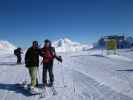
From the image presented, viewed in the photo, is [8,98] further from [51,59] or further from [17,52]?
[17,52]

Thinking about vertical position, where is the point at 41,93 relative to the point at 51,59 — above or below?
below

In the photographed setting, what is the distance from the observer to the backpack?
10352 mm

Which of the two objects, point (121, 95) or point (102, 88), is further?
point (102, 88)

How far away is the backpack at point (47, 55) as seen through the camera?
34.0 ft

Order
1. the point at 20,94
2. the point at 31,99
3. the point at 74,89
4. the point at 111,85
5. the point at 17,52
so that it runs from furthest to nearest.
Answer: the point at 17,52 → the point at 111,85 → the point at 74,89 → the point at 20,94 → the point at 31,99

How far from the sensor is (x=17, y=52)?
86.5ft

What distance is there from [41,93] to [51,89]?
983 millimetres

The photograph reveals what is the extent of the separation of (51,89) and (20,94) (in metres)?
1.36

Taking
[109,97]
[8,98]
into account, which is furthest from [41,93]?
[109,97]

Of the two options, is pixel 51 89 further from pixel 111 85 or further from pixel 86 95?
pixel 111 85

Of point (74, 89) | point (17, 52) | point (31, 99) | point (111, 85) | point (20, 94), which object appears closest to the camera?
point (31, 99)

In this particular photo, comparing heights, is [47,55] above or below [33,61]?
above

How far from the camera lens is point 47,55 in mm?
10359

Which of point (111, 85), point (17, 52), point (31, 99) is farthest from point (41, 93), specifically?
point (17, 52)
